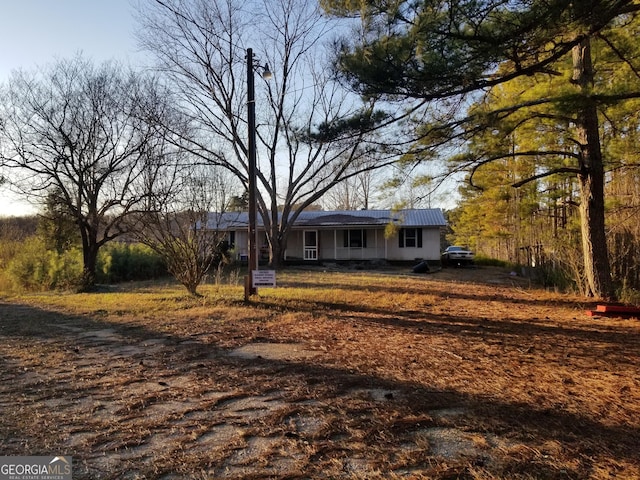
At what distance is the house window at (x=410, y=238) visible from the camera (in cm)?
2830

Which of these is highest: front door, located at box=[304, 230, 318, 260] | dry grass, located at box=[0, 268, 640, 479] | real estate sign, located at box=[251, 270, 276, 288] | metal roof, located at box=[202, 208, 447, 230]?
metal roof, located at box=[202, 208, 447, 230]

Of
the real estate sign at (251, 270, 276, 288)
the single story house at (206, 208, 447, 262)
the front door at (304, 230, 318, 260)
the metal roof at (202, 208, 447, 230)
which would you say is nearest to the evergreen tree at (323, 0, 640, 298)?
the real estate sign at (251, 270, 276, 288)

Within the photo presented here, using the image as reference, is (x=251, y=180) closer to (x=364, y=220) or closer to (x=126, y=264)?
(x=126, y=264)

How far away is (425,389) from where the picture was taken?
4074mm

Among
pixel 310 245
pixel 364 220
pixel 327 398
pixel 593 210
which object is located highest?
pixel 364 220

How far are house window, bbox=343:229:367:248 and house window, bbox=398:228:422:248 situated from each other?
2349mm

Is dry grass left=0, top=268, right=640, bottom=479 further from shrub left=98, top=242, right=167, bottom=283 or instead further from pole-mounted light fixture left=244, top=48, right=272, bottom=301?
shrub left=98, top=242, right=167, bottom=283

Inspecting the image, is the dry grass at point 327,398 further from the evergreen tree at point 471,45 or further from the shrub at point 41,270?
the shrub at point 41,270

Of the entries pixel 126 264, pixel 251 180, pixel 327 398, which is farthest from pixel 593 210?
pixel 126 264

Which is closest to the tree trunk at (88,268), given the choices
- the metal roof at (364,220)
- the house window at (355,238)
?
the metal roof at (364,220)

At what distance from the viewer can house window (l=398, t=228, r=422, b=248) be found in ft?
92.8

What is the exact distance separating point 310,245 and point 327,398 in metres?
26.0

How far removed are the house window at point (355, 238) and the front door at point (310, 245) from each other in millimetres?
2016

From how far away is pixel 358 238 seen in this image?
95.7 feet
